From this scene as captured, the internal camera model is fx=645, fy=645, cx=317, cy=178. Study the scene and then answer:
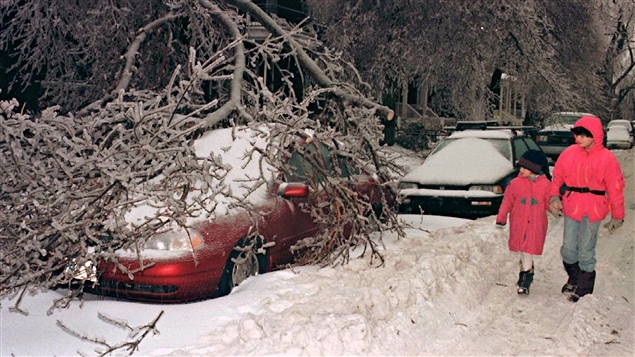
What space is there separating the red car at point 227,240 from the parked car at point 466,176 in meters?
3.68

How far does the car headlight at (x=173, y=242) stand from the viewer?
5516mm

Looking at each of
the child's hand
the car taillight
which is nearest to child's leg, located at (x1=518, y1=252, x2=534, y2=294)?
the child's hand

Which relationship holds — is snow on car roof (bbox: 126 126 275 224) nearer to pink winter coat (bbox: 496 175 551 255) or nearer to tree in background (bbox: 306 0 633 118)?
pink winter coat (bbox: 496 175 551 255)

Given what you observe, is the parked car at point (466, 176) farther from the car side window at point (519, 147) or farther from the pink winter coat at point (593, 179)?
the pink winter coat at point (593, 179)

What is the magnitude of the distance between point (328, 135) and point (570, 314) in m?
3.04

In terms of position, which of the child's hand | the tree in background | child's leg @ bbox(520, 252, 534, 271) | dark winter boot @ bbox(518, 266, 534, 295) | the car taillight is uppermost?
the tree in background

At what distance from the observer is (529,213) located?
21.4ft

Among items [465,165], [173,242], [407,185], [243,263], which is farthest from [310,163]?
[465,165]

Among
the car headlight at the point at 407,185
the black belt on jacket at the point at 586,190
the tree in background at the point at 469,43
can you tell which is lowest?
the car headlight at the point at 407,185

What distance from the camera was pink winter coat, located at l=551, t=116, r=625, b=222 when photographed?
5.93 m

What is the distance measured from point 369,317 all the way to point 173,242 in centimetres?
179

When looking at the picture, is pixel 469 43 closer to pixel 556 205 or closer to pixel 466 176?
pixel 466 176

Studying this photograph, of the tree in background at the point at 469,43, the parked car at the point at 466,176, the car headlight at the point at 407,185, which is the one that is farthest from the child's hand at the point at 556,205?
the tree in background at the point at 469,43

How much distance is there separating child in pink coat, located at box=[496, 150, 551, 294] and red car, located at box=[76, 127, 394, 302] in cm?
185
